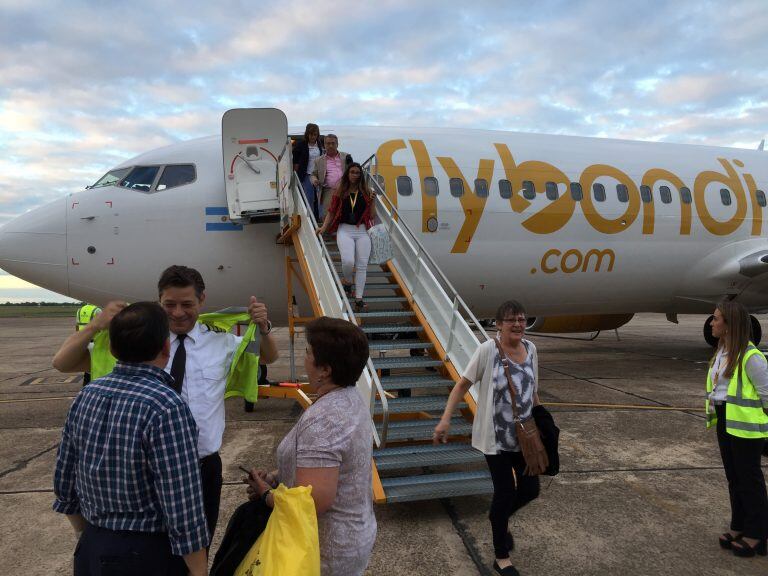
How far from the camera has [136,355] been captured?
199cm

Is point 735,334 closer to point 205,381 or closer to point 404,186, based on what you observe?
point 205,381

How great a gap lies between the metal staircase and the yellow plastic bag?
229 centimetres

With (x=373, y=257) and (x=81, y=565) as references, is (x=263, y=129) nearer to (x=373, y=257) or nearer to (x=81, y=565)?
(x=373, y=257)

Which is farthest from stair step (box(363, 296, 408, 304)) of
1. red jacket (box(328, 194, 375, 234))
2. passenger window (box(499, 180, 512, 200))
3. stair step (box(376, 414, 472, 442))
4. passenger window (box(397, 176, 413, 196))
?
passenger window (box(499, 180, 512, 200))

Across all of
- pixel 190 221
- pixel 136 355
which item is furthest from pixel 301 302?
pixel 136 355

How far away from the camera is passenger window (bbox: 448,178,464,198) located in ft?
29.6

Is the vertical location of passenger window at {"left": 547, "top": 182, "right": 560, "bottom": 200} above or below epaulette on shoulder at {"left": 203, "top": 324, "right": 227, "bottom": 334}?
above

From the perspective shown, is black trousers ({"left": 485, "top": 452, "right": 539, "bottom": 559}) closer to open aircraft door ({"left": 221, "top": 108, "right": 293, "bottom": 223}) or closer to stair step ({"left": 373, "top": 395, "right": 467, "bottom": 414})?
stair step ({"left": 373, "top": 395, "right": 467, "bottom": 414})

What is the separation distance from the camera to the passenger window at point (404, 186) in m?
8.75

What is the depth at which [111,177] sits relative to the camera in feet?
27.2

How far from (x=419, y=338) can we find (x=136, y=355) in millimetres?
4371

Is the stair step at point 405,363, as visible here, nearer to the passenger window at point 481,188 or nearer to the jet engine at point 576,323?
the passenger window at point 481,188

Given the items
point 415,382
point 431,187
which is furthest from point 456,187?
point 415,382

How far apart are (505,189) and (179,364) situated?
7689 mm
